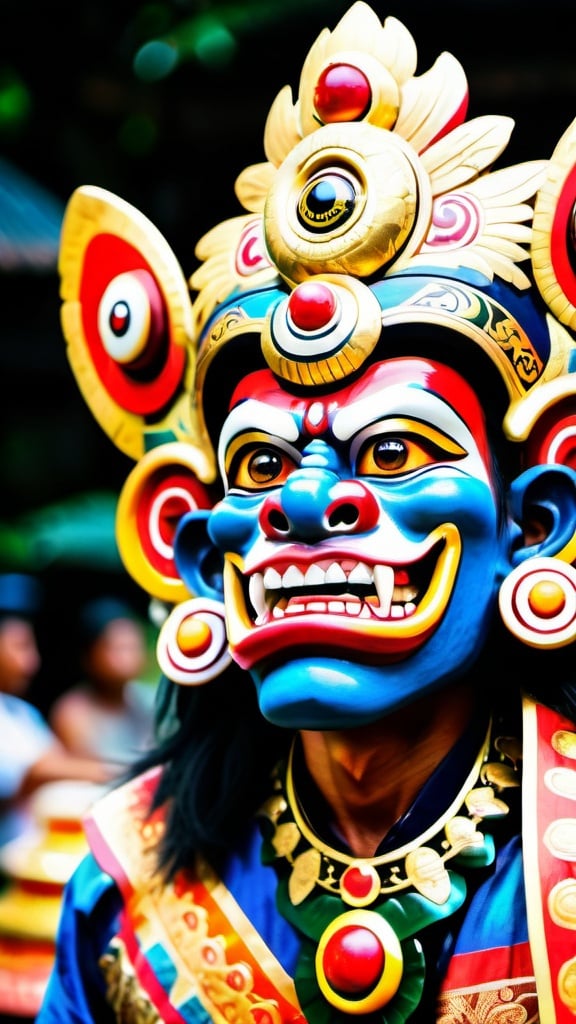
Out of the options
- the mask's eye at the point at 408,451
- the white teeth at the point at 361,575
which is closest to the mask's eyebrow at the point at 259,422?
the mask's eye at the point at 408,451

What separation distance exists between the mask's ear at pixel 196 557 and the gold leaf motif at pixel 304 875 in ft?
1.35

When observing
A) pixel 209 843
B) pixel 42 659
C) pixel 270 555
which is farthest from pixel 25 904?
pixel 42 659

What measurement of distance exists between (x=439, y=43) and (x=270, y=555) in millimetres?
3989

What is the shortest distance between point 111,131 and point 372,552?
189 inches

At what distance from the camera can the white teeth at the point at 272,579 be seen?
1687 mm

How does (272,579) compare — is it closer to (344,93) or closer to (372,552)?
(372,552)

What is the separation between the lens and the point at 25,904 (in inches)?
117

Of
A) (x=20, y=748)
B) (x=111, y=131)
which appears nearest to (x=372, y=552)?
(x=20, y=748)

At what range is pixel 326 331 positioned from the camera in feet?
5.55

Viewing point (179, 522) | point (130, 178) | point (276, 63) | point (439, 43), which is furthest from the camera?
point (130, 178)

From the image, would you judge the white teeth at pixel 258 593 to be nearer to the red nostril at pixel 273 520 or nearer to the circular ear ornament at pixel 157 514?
the red nostril at pixel 273 520

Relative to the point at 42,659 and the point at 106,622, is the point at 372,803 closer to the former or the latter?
the point at 106,622

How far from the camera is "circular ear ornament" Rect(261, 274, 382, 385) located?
1688mm

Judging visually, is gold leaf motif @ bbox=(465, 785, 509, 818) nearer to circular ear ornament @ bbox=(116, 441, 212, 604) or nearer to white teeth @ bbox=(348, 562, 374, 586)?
white teeth @ bbox=(348, 562, 374, 586)
